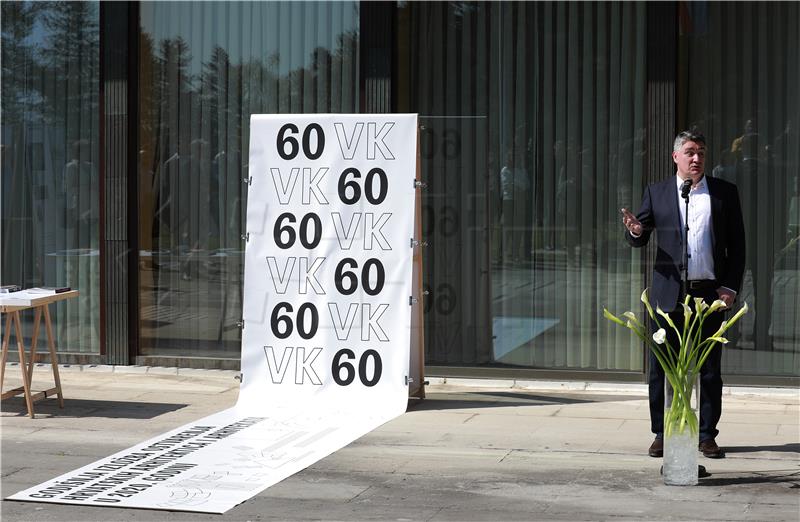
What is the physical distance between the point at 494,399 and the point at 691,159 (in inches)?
127

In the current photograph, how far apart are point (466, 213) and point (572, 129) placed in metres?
1.20

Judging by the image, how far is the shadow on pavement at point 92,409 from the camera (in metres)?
9.48

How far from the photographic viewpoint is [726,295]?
7789 mm

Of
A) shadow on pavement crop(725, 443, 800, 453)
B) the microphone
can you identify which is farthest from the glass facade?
the microphone

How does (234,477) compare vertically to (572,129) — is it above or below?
below

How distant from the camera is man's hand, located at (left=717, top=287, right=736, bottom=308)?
25.4ft

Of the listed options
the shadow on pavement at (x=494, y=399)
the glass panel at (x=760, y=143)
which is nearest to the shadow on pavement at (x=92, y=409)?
the shadow on pavement at (x=494, y=399)

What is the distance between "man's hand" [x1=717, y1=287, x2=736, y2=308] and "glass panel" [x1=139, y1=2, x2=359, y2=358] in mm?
4788

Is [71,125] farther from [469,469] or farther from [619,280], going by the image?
[469,469]

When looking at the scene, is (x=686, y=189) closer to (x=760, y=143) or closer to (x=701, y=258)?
(x=701, y=258)

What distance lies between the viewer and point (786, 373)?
1050 cm

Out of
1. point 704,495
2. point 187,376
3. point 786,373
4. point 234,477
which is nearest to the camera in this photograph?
point 704,495

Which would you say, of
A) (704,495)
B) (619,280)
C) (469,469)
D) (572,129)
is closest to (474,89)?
(572,129)

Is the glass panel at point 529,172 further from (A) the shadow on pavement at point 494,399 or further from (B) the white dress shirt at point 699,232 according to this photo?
(B) the white dress shirt at point 699,232
